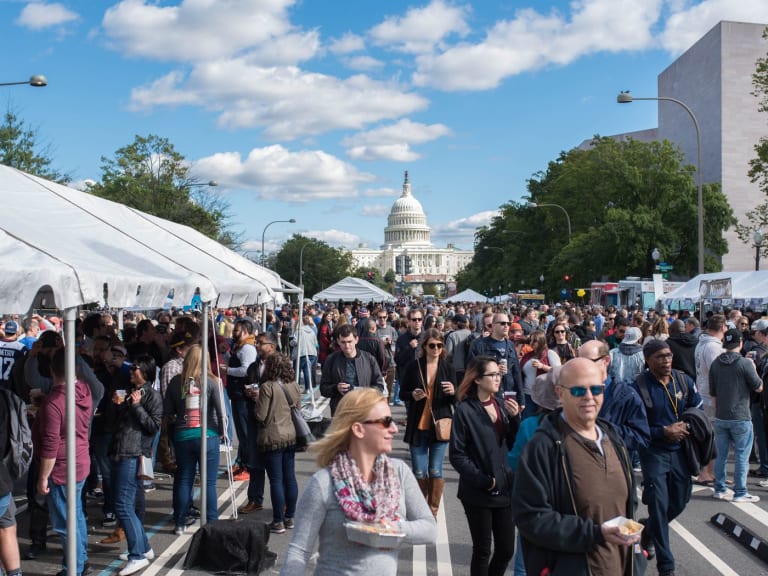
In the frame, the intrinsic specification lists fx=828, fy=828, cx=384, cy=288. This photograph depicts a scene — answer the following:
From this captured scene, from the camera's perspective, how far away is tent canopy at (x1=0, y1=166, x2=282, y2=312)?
16.0ft

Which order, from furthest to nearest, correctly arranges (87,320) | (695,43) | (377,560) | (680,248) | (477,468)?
(695,43) < (680,248) < (87,320) < (477,468) < (377,560)

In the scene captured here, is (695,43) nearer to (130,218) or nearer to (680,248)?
(680,248)

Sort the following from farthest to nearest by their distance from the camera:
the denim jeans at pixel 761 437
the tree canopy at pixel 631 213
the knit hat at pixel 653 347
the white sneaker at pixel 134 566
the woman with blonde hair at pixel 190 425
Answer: the tree canopy at pixel 631 213, the denim jeans at pixel 761 437, the woman with blonde hair at pixel 190 425, the white sneaker at pixel 134 566, the knit hat at pixel 653 347

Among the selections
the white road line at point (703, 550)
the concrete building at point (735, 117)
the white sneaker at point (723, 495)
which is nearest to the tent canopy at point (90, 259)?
the white road line at point (703, 550)

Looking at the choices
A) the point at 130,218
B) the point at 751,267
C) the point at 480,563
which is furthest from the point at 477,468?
the point at 751,267

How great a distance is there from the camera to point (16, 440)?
529 cm

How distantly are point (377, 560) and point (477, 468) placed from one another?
2.12 meters

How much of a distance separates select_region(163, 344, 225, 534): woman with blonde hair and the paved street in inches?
14.9

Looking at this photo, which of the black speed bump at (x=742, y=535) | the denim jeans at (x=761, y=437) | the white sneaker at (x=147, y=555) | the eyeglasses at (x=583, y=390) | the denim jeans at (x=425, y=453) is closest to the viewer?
the eyeglasses at (x=583, y=390)

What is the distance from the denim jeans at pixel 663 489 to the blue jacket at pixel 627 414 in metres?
0.57

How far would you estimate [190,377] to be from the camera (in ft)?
23.5

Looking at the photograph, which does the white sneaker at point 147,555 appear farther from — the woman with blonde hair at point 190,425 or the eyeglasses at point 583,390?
the eyeglasses at point 583,390

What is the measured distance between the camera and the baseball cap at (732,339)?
892 centimetres

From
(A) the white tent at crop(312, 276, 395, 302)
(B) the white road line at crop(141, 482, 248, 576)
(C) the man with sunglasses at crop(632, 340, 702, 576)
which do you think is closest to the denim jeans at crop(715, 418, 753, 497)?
(C) the man with sunglasses at crop(632, 340, 702, 576)
